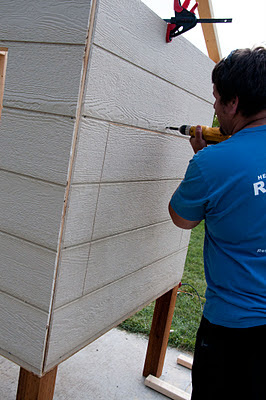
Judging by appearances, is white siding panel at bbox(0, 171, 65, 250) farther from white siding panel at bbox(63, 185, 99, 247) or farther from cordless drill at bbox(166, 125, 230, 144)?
cordless drill at bbox(166, 125, 230, 144)

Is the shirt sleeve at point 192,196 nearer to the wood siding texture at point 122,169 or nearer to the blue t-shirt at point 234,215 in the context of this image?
the blue t-shirt at point 234,215

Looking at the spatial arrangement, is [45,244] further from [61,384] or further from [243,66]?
[61,384]

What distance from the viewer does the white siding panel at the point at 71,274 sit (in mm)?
1448

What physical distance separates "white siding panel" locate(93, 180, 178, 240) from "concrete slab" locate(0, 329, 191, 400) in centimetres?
128

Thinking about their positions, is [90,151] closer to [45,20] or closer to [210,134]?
[45,20]

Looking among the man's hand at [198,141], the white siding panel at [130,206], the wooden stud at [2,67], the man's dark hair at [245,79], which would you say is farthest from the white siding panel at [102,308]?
the man's dark hair at [245,79]

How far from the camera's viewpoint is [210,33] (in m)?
2.26

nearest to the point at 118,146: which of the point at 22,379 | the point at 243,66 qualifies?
the point at 243,66

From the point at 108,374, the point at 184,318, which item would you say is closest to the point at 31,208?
the point at 108,374

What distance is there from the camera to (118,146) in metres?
1.59

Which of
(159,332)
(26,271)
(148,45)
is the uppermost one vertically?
(148,45)

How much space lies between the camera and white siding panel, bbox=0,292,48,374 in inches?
58.0

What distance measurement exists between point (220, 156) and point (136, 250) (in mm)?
750

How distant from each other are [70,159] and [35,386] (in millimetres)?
919
